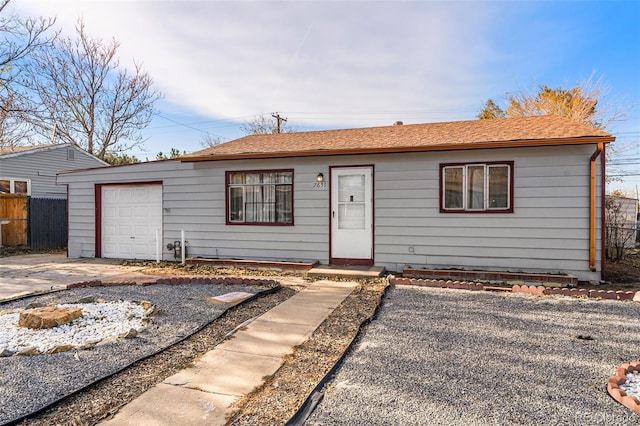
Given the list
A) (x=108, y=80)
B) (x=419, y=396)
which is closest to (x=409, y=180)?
(x=419, y=396)

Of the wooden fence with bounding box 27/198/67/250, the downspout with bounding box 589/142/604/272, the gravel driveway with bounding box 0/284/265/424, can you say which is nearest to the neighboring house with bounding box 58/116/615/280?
the downspout with bounding box 589/142/604/272

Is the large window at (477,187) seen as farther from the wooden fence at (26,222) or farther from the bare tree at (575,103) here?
the bare tree at (575,103)

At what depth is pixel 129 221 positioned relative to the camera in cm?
930

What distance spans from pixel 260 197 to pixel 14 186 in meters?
11.7

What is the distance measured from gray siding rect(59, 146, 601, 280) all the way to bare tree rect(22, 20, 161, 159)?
41.8 ft

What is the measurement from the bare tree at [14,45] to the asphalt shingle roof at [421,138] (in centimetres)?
584

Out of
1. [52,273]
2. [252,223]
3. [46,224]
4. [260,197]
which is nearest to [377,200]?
[260,197]

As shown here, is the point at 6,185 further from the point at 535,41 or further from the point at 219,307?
the point at 535,41

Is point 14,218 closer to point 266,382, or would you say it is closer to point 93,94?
point 93,94

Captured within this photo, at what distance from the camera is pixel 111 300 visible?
5078 millimetres

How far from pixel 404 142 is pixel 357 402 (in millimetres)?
5771

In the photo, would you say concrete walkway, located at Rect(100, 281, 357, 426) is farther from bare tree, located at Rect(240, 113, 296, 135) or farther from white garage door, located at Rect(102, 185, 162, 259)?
bare tree, located at Rect(240, 113, 296, 135)

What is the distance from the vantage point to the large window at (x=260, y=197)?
26.3ft

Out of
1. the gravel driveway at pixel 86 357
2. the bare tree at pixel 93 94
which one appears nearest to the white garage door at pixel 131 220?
the gravel driveway at pixel 86 357
